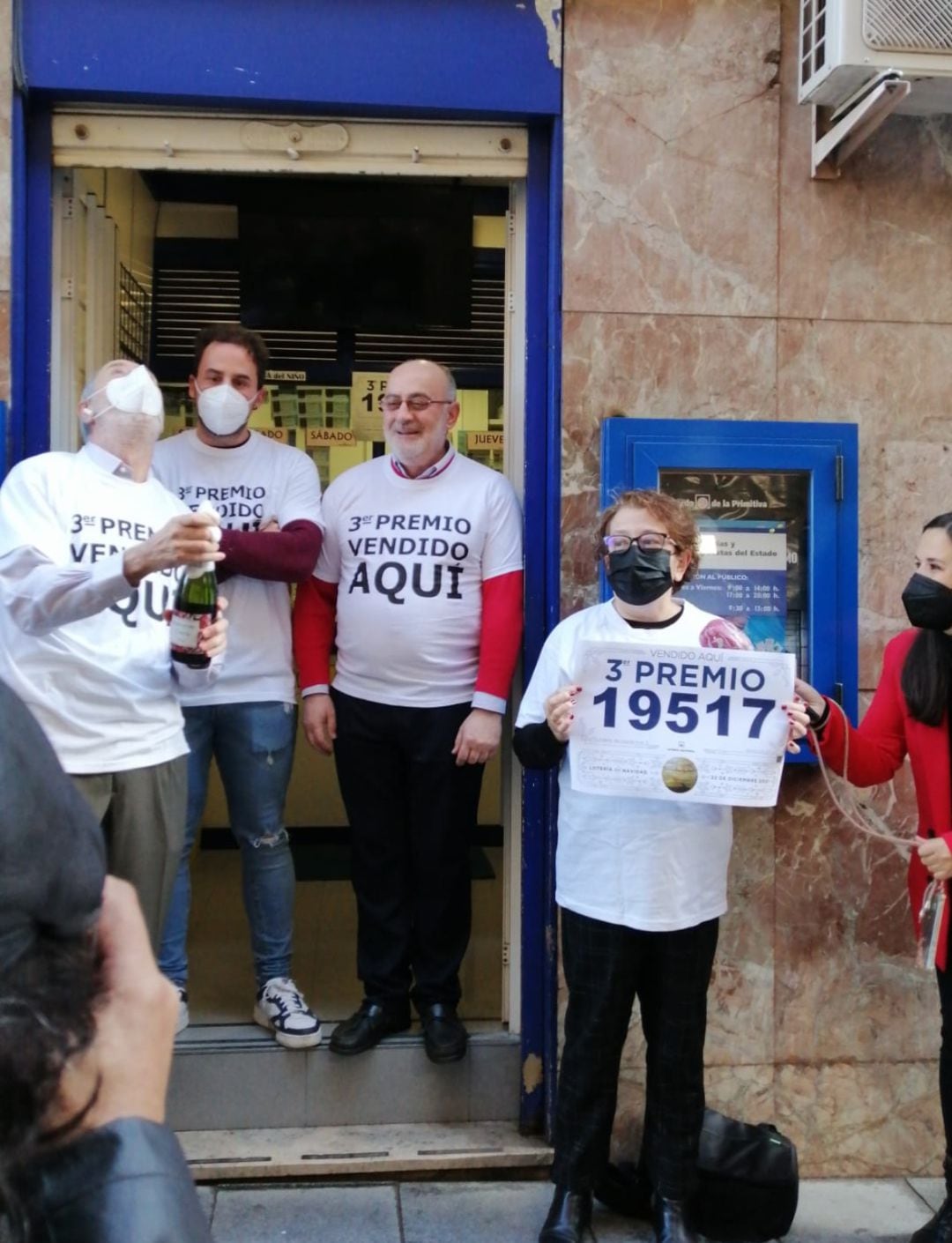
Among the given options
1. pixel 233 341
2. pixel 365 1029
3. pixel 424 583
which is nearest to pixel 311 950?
pixel 365 1029

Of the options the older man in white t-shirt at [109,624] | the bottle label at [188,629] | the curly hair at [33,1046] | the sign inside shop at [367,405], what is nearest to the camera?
the curly hair at [33,1046]

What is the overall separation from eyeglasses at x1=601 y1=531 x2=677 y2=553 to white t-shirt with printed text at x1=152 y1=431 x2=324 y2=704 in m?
1.16

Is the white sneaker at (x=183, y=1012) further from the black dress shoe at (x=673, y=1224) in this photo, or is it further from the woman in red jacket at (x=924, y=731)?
the woman in red jacket at (x=924, y=731)

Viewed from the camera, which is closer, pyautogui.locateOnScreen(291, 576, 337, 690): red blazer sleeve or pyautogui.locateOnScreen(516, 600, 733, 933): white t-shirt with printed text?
pyautogui.locateOnScreen(516, 600, 733, 933): white t-shirt with printed text

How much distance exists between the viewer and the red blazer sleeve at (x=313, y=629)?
4.20 metres

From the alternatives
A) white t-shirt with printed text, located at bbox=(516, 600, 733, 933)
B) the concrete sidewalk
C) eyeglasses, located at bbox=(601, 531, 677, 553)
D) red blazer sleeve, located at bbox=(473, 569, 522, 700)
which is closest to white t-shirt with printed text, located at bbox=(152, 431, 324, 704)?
red blazer sleeve, located at bbox=(473, 569, 522, 700)

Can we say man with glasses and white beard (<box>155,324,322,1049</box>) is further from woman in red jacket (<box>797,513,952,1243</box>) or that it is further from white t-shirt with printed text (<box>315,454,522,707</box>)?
woman in red jacket (<box>797,513,952,1243</box>)

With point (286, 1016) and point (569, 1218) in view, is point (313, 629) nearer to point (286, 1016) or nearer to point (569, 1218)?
point (286, 1016)

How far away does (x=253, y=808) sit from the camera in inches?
161

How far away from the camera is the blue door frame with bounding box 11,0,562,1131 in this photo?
3.91 metres

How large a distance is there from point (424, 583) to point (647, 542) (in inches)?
38.2

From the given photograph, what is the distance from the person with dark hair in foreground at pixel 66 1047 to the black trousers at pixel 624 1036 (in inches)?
91.3

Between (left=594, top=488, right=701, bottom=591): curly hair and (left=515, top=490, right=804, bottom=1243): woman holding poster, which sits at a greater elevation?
(left=594, top=488, right=701, bottom=591): curly hair

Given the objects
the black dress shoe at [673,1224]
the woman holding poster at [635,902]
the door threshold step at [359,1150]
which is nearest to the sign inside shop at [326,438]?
the woman holding poster at [635,902]
